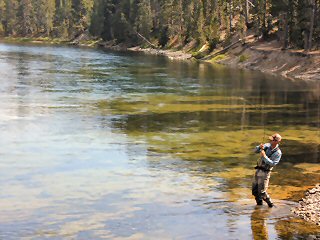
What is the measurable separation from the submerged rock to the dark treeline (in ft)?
201

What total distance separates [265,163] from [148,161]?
9.77 meters

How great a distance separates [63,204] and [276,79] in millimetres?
54151

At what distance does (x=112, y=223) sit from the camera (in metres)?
18.3

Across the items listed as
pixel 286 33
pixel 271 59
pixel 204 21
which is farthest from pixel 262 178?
pixel 204 21

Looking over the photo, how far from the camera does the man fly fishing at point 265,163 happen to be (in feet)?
59.5

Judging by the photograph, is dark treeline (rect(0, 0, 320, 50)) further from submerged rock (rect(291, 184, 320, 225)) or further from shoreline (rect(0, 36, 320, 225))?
submerged rock (rect(291, 184, 320, 225))

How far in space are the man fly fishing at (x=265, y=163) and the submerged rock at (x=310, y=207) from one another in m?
1.12

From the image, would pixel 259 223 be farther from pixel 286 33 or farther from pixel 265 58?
pixel 265 58

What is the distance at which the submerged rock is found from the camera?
61.4 ft

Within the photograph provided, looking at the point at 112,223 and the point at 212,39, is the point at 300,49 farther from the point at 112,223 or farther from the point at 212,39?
the point at 112,223

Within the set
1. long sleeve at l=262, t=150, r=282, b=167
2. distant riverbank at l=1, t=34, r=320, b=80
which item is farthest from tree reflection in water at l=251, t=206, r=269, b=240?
distant riverbank at l=1, t=34, r=320, b=80

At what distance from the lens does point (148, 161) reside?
2731 cm

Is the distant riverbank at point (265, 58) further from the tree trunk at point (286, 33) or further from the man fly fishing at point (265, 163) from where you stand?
the man fly fishing at point (265, 163)

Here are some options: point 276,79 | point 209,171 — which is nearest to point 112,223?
point 209,171
